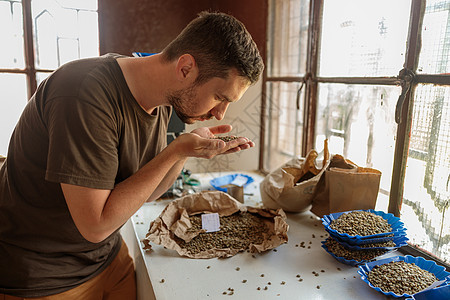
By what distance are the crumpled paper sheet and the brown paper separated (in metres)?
0.11

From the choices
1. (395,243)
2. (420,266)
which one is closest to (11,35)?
(395,243)

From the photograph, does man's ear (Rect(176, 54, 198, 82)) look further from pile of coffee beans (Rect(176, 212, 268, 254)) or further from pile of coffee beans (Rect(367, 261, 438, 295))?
pile of coffee beans (Rect(367, 261, 438, 295))

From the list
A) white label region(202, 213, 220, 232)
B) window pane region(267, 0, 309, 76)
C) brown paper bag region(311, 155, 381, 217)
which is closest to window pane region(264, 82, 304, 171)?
window pane region(267, 0, 309, 76)

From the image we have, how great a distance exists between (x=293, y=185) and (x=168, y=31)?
184 cm

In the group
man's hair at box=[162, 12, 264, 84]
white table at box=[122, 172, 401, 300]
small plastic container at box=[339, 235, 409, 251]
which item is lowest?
white table at box=[122, 172, 401, 300]

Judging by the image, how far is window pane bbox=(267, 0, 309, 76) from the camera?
2131 millimetres

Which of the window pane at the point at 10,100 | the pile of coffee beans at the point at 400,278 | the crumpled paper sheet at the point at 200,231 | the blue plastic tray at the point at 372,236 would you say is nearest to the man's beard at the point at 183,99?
the crumpled paper sheet at the point at 200,231

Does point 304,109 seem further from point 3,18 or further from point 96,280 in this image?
point 3,18

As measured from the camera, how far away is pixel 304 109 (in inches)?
83.9

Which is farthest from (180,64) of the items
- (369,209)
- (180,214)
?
(369,209)

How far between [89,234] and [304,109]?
1527 millimetres

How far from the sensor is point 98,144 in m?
0.94

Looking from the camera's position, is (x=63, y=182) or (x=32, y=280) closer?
(x=63, y=182)

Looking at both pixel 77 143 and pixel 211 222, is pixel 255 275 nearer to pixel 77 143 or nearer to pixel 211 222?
pixel 211 222
